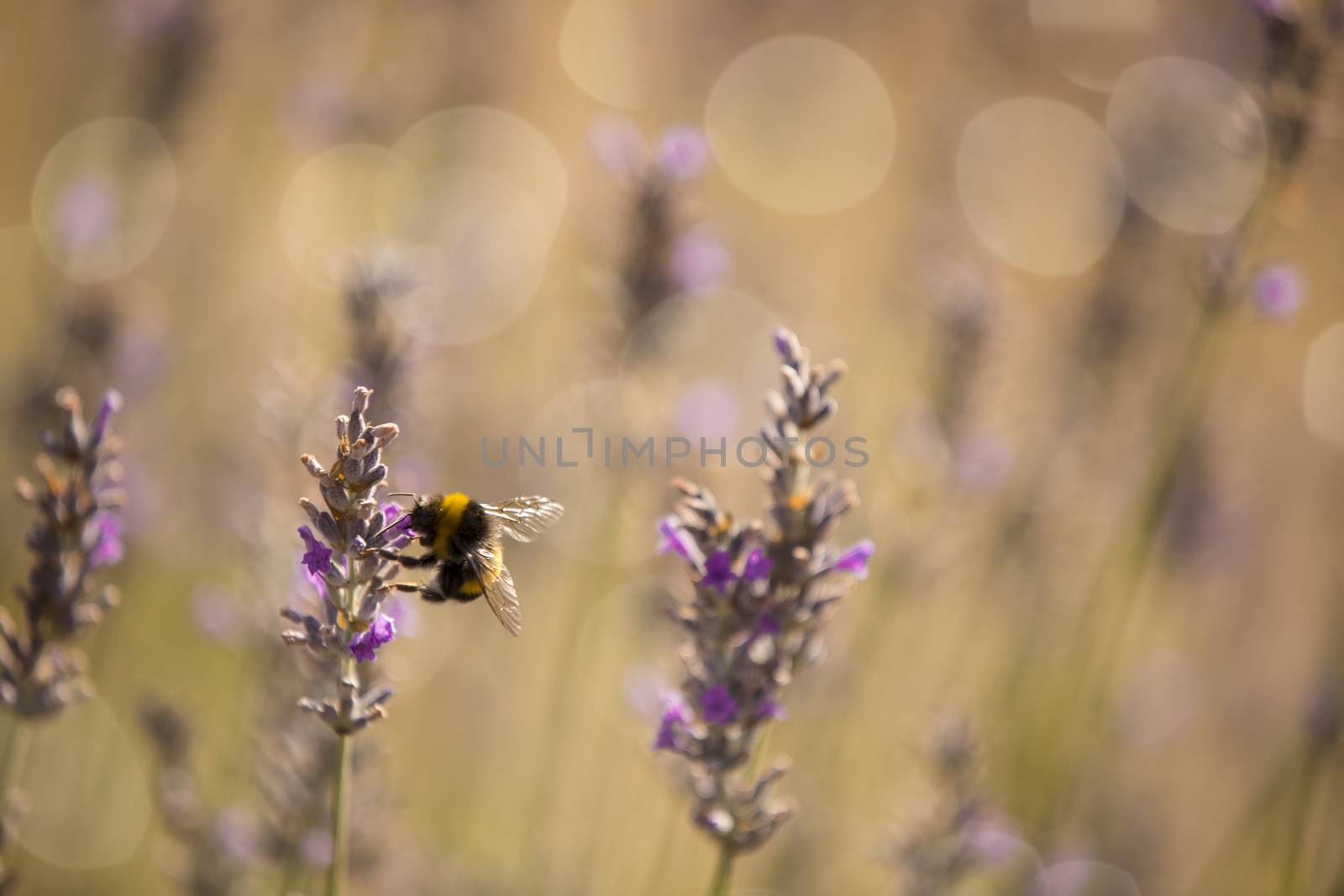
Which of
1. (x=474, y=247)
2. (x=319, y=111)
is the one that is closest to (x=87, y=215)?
(x=319, y=111)

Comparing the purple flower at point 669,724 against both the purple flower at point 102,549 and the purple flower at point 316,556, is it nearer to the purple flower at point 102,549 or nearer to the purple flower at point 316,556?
the purple flower at point 316,556

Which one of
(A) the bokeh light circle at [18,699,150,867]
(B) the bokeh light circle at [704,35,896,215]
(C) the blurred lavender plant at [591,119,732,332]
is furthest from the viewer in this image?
(B) the bokeh light circle at [704,35,896,215]

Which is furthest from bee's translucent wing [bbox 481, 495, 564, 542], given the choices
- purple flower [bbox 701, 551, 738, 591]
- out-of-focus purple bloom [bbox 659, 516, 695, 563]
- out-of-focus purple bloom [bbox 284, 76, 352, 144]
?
out-of-focus purple bloom [bbox 284, 76, 352, 144]

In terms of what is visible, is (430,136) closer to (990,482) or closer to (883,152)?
(990,482)

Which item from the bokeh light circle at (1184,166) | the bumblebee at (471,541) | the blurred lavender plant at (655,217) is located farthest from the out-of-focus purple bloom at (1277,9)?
the bumblebee at (471,541)

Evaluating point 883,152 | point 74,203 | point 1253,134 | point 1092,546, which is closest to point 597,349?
point 1253,134

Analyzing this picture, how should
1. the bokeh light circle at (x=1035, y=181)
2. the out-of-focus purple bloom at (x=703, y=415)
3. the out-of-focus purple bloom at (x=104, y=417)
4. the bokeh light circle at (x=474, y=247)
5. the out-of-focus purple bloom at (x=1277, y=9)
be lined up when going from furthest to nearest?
the bokeh light circle at (x=1035, y=181) < the bokeh light circle at (x=474, y=247) < the out-of-focus purple bloom at (x=703, y=415) < the out-of-focus purple bloom at (x=1277, y=9) < the out-of-focus purple bloom at (x=104, y=417)

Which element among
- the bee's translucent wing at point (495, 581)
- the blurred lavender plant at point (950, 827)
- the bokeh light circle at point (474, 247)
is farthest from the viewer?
the bokeh light circle at point (474, 247)

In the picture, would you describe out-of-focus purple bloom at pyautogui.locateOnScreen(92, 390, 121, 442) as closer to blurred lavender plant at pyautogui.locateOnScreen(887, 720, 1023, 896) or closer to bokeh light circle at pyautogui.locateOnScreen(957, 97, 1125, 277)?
blurred lavender plant at pyautogui.locateOnScreen(887, 720, 1023, 896)
